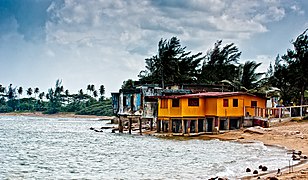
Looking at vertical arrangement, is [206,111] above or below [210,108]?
below

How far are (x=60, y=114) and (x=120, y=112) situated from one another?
4332 inches

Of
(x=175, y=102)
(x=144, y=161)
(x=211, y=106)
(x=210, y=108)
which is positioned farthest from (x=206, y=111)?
(x=144, y=161)

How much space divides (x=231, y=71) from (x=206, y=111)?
35.0 m

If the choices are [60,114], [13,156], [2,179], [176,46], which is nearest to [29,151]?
[13,156]

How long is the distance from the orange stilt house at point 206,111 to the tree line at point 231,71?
6.64m

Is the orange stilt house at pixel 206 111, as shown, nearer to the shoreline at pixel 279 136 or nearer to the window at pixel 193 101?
the window at pixel 193 101

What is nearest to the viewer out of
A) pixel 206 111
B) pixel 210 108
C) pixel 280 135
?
pixel 280 135

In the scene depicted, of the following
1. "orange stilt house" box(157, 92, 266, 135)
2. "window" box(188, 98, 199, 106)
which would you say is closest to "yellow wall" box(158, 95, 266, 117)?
"orange stilt house" box(157, 92, 266, 135)

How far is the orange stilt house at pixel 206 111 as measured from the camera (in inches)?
1857

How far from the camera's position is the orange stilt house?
47.2 m

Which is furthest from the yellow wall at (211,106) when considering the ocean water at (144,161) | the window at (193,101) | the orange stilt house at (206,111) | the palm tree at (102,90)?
the palm tree at (102,90)

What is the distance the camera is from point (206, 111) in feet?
157

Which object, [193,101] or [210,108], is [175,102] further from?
[210,108]

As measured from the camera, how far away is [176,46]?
3103 inches
